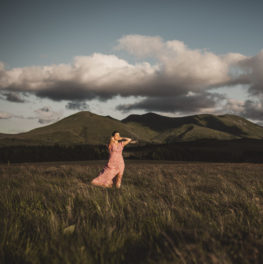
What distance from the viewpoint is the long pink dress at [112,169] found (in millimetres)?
8289

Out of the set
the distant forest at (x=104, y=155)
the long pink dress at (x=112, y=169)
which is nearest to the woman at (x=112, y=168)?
the long pink dress at (x=112, y=169)

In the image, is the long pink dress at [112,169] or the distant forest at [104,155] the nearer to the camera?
the long pink dress at [112,169]

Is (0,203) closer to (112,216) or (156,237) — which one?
(112,216)

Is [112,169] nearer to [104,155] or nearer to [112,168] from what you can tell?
[112,168]

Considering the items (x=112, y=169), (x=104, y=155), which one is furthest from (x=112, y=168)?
(x=104, y=155)

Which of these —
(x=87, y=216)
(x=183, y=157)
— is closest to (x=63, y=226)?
(x=87, y=216)

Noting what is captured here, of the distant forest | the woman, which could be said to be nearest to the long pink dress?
the woman

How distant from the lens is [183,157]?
A: 4288 cm

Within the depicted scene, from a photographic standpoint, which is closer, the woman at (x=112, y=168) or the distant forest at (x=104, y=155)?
the woman at (x=112, y=168)

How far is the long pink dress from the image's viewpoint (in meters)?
8.29

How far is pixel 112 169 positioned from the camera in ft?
27.9

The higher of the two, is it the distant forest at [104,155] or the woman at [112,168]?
the woman at [112,168]

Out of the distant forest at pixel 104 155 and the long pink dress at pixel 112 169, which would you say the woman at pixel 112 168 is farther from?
the distant forest at pixel 104 155

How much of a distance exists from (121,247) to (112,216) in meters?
0.92
